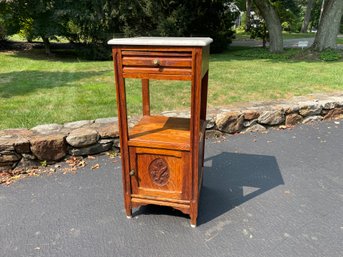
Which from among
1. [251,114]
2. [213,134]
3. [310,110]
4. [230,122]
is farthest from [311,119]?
[213,134]

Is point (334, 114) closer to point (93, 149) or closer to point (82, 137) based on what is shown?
point (93, 149)

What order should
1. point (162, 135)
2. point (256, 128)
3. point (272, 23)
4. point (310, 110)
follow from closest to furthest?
point (162, 135)
point (256, 128)
point (310, 110)
point (272, 23)

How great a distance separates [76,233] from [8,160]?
4.59ft

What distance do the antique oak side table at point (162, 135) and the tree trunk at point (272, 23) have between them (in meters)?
10.1

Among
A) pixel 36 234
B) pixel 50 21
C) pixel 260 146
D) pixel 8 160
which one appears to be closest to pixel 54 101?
pixel 8 160

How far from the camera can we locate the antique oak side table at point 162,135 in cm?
192

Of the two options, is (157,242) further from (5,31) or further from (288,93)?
(5,31)

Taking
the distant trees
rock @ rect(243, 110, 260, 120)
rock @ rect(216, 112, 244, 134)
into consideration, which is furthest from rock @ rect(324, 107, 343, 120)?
the distant trees

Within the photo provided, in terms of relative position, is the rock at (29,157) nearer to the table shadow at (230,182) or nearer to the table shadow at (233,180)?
the table shadow at (230,182)

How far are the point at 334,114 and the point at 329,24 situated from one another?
6.67m

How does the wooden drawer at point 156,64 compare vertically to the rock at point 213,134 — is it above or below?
above

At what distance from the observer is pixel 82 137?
3.35m

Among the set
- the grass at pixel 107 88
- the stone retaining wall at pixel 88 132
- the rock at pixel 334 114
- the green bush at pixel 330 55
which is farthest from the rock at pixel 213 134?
the green bush at pixel 330 55

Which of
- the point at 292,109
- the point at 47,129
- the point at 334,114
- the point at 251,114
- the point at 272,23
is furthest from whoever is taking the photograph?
the point at 272,23
